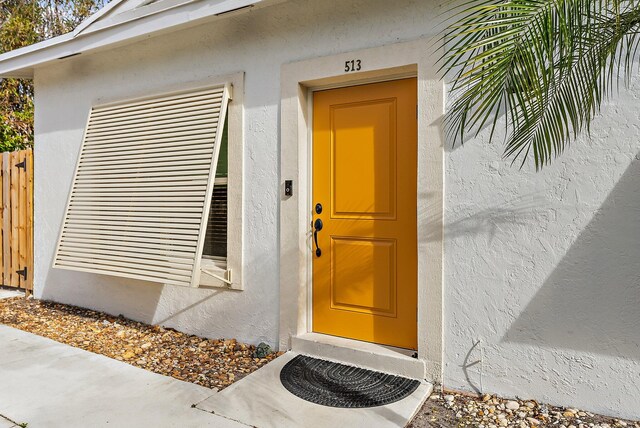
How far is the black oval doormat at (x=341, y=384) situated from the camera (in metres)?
3.13

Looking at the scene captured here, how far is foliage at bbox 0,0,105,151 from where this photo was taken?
347 inches

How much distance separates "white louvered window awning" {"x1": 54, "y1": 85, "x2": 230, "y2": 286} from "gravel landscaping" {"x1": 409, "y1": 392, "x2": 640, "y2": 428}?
7.89ft

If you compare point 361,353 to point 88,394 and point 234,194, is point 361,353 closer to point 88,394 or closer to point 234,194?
point 234,194

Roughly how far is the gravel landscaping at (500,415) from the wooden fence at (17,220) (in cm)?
597

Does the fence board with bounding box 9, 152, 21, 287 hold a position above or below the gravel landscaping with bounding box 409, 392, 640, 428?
above

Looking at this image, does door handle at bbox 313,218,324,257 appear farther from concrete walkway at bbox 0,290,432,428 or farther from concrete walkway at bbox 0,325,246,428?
concrete walkway at bbox 0,325,246,428

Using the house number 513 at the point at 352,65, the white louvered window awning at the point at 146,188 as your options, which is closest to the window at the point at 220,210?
the white louvered window awning at the point at 146,188

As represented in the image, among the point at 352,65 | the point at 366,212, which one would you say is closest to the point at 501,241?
the point at 366,212

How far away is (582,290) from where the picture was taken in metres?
2.98

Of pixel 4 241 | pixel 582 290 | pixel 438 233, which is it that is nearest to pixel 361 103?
pixel 438 233

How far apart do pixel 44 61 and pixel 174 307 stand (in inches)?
142

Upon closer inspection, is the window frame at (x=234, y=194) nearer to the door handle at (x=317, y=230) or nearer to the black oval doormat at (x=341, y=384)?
the door handle at (x=317, y=230)

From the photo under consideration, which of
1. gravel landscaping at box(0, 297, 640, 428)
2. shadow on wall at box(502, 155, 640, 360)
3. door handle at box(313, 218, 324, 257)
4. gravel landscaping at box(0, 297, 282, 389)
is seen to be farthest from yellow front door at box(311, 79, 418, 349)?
shadow on wall at box(502, 155, 640, 360)

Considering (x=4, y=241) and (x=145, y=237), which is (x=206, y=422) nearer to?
(x=145, y=237)
